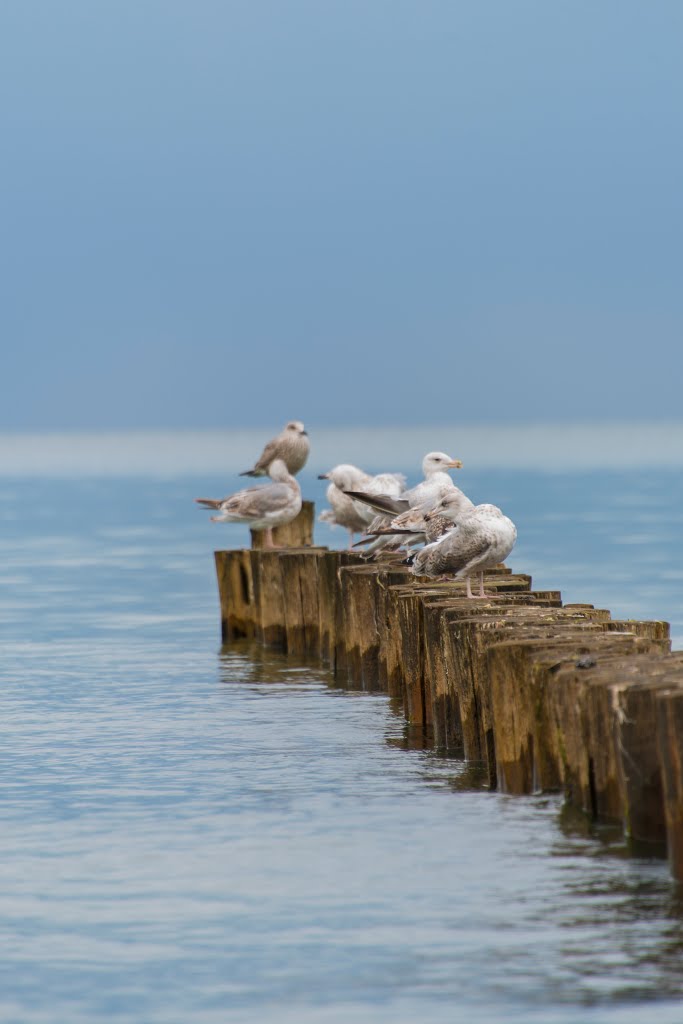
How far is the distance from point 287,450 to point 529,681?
14.9 m

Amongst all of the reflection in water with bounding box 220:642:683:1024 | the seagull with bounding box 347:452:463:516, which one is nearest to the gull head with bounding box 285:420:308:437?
the seagull with bounding box 347:452:463:516

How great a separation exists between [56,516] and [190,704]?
1574 inches

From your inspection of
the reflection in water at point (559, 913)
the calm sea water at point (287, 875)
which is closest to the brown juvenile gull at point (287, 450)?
the calm sea water at point (287, 875)

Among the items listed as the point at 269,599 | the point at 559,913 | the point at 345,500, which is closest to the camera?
the point at 559,913

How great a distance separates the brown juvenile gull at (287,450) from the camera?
24.5m

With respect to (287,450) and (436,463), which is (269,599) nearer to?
(436,463)

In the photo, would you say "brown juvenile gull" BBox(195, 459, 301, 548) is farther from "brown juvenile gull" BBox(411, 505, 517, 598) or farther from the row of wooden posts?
"brown juvenile gull" BBox(411, 505, 517, 598)

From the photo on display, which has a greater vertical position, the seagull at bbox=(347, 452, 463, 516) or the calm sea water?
the seagull at bbox=(347, 452, 463, 516)

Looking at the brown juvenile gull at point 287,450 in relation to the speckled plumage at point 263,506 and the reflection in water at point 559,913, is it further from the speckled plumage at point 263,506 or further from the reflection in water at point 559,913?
the reflection in water at point 559,913

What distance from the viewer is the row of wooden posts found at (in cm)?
856

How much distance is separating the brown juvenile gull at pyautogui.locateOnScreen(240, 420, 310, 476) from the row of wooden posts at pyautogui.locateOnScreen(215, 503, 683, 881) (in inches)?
A: 282

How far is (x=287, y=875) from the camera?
9.39m

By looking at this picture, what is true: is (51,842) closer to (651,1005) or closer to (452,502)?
(651,1005)

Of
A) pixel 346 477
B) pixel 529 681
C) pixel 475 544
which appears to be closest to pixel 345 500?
pixel 346 477
